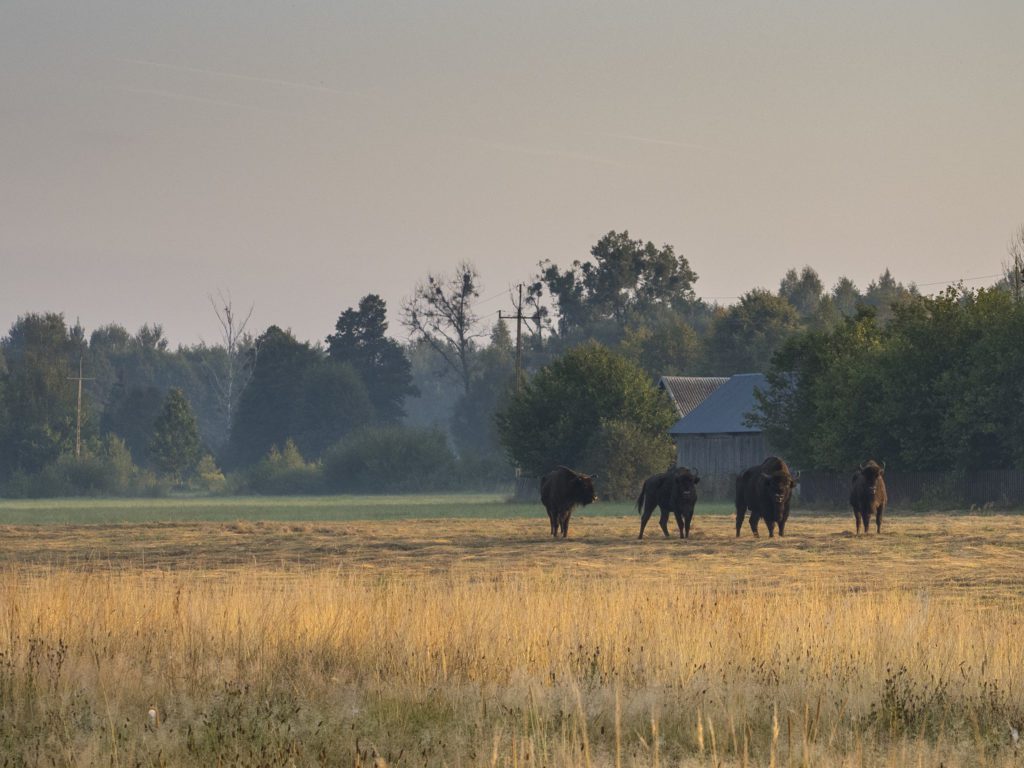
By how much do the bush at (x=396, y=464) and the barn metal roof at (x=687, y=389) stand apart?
29.4 meters

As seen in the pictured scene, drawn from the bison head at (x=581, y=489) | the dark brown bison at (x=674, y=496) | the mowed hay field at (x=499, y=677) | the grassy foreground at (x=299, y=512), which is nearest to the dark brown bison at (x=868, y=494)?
the dark brown bison at (x=674, y=496)

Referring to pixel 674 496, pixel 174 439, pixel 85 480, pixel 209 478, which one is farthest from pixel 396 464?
pixel 674 496

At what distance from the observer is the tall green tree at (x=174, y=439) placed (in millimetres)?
129000

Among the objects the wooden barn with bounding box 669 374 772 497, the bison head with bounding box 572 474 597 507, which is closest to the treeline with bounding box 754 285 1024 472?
the wooden barn with bounding box 669 374 772 497

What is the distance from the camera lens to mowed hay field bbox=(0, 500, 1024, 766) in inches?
401

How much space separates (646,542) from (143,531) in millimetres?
15914

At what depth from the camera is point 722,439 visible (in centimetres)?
7569

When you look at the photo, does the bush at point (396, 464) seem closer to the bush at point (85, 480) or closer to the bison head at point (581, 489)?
the bush at point (85, 480)

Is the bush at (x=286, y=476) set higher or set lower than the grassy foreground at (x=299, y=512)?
higher

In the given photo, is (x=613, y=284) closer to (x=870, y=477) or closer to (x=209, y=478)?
(x=209, y=478)

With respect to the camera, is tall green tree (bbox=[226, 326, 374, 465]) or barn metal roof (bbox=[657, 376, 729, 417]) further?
tall green tree (bbox=[226, 326, 374, 465])

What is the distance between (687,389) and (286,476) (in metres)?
42.5

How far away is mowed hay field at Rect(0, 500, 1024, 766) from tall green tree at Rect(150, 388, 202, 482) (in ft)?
367

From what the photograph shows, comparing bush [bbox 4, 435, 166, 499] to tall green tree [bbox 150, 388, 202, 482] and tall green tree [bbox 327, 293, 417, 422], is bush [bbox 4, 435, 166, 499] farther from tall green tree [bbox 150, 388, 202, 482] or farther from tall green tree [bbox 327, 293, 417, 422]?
tall green tree [bbox 327, 293, 417, 422]
